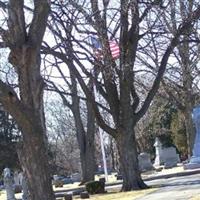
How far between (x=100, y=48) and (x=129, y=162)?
15.4ft

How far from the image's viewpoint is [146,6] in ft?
69.1

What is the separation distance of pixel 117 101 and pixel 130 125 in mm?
1156

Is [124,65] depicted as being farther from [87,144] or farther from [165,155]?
[165,155]

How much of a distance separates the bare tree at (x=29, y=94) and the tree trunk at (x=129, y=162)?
1161 cm

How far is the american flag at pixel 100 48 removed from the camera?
2286 centimetres

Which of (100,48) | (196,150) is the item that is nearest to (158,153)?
(196,150)

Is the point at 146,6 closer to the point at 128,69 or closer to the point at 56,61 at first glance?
the point at 128,69

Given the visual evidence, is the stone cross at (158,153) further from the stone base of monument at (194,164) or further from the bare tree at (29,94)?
the bare tree at (29,94)

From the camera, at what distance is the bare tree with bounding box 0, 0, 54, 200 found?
11.9m

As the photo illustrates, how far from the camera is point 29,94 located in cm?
1214

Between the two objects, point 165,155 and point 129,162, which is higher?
point 165,155

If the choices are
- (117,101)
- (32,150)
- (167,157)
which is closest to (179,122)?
(167,157)

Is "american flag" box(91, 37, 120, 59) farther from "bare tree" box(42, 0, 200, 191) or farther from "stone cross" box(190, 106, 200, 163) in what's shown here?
"stone cross" box(190, 106, 200, 163)

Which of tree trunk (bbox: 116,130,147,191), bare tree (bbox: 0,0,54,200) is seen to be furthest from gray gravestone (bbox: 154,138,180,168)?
bare tree (bbox: 0,0,54,200)
